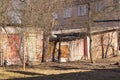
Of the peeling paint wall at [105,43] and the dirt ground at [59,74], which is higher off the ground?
the peeling paint wall at [105,43]

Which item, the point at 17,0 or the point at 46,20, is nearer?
the point at 17,0

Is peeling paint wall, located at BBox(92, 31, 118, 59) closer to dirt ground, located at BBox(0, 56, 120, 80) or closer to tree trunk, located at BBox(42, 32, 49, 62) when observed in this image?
tree trunk, located at BBox(42, 32, 49, 62)

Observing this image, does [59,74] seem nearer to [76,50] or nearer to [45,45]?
[45,45]

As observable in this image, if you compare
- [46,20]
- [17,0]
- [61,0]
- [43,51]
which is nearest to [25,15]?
[17,0]

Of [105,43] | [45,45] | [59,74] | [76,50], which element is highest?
[105,43]

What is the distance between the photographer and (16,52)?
111 feet

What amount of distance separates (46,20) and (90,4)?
23.0 feet

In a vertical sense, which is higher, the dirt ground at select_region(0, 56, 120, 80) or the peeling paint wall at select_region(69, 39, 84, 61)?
the peeling paint wall at select_region(69, 39, 84, 61)

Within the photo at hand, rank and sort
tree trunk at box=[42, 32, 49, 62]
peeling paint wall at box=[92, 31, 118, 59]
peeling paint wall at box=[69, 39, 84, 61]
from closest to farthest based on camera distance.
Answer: tree trunk at box=[42, 32, 49, 62] → peeling paint wall at box=[69, 39, 84, 61] → peeling paint wall at box=[92, 31, 118, 59]

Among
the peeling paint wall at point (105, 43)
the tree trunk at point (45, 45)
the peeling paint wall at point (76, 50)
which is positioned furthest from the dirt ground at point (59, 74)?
the peeling paint wall at point (105, 43)

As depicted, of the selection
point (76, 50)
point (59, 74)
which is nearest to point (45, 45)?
point (76, 50)

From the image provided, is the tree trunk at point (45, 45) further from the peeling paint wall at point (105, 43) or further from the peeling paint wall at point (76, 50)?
the peeling paint wall at point (105, 43)

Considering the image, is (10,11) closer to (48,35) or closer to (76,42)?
(48,35)

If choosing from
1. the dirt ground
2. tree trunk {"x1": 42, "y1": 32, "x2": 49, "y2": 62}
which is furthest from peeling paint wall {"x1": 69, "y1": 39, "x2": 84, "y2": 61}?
the dirt ground
